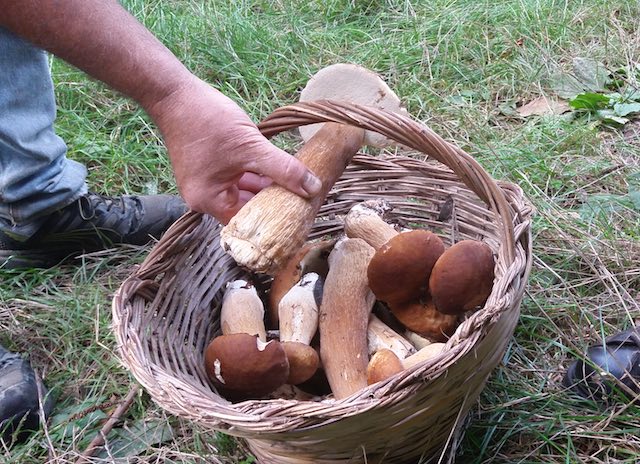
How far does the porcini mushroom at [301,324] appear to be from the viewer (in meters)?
1.21

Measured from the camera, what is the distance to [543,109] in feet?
7.45

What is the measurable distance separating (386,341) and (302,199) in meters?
0.31

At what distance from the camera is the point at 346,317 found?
1.29 meters

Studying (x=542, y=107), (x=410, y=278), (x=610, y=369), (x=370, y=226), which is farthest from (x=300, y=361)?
(x=542, y=107)

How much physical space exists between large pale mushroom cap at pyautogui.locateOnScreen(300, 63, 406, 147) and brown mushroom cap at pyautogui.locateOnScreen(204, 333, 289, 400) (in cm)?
53

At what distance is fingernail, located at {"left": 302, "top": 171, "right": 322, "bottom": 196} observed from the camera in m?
1.21

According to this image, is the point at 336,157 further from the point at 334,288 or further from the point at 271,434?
the point at 271,434

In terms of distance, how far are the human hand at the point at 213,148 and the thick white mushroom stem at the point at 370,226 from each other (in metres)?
0.22

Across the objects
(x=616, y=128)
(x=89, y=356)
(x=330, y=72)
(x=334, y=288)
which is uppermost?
(x=330, y=72)

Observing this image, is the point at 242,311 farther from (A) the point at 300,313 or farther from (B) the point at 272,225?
(B) the point at 272,225

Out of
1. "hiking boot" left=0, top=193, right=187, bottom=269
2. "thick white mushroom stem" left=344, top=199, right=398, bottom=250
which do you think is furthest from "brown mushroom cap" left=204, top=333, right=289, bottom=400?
"hiking boot" left=0, top=193, right=187, bottom=269

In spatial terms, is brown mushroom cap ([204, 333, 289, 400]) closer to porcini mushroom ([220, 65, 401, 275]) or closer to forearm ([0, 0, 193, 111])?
porcini mushroom ([220, 65, 401, 275])

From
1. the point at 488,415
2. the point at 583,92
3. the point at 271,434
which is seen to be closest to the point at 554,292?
the point at 488,415

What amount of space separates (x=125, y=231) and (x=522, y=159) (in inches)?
45.4
